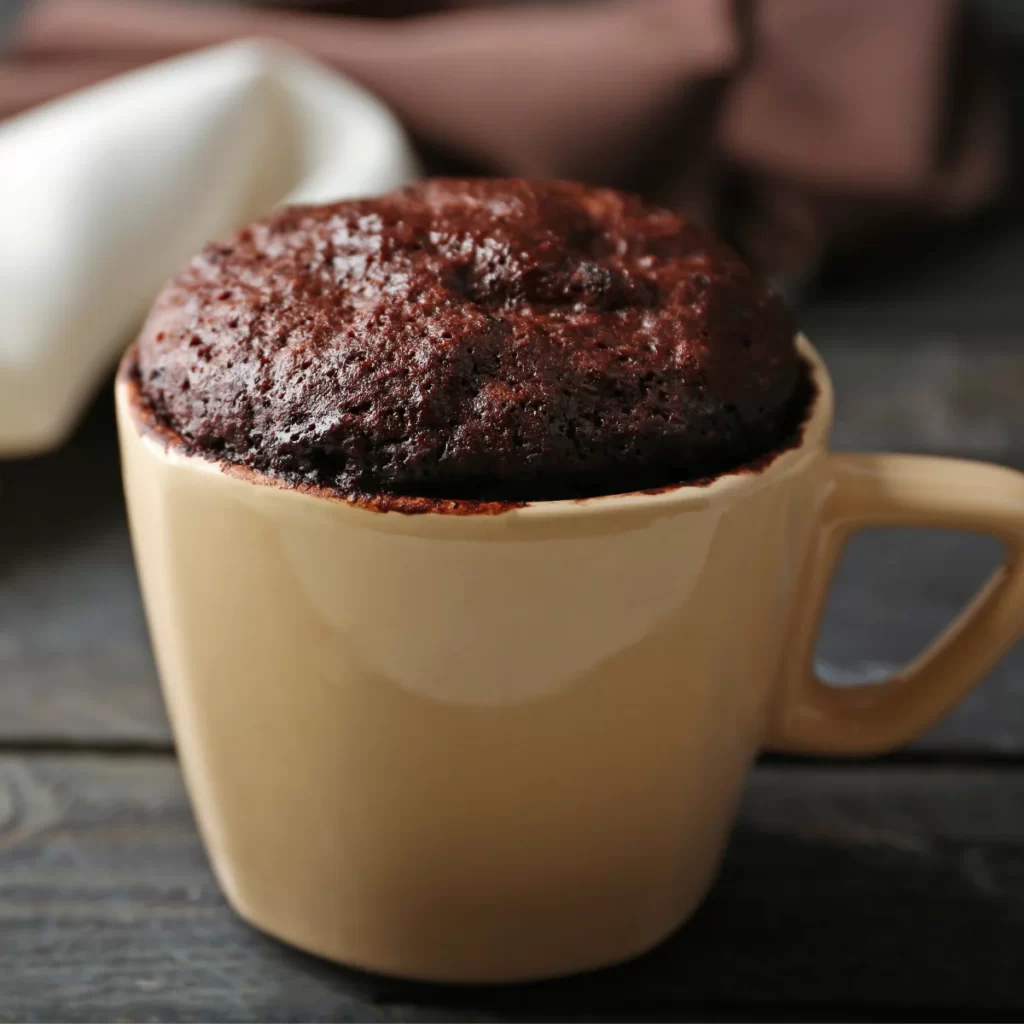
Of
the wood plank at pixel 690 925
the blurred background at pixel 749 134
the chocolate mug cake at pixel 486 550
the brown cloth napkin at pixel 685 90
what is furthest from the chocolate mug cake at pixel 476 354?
the brown cloth napkin at pixel 685 90

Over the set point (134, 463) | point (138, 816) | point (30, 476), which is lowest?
point (30, 476)

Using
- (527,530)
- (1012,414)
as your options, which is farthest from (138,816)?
(1012,414)

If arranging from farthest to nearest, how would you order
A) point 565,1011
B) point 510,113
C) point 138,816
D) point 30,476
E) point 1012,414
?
point 510,113 → point 1012,414 → point 30,476 → point 138,816 → point 565,1011

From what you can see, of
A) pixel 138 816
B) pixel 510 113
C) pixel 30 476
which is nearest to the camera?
pixel 138 816

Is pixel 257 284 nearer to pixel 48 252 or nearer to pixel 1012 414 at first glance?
pixel 48 252

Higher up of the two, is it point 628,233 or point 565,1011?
point 628,233

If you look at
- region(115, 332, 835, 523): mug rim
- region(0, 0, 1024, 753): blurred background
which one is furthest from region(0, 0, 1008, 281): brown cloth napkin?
region(115, 332, 835, 523): mug rim

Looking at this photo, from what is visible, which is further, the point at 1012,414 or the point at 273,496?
the point at 1012,414
